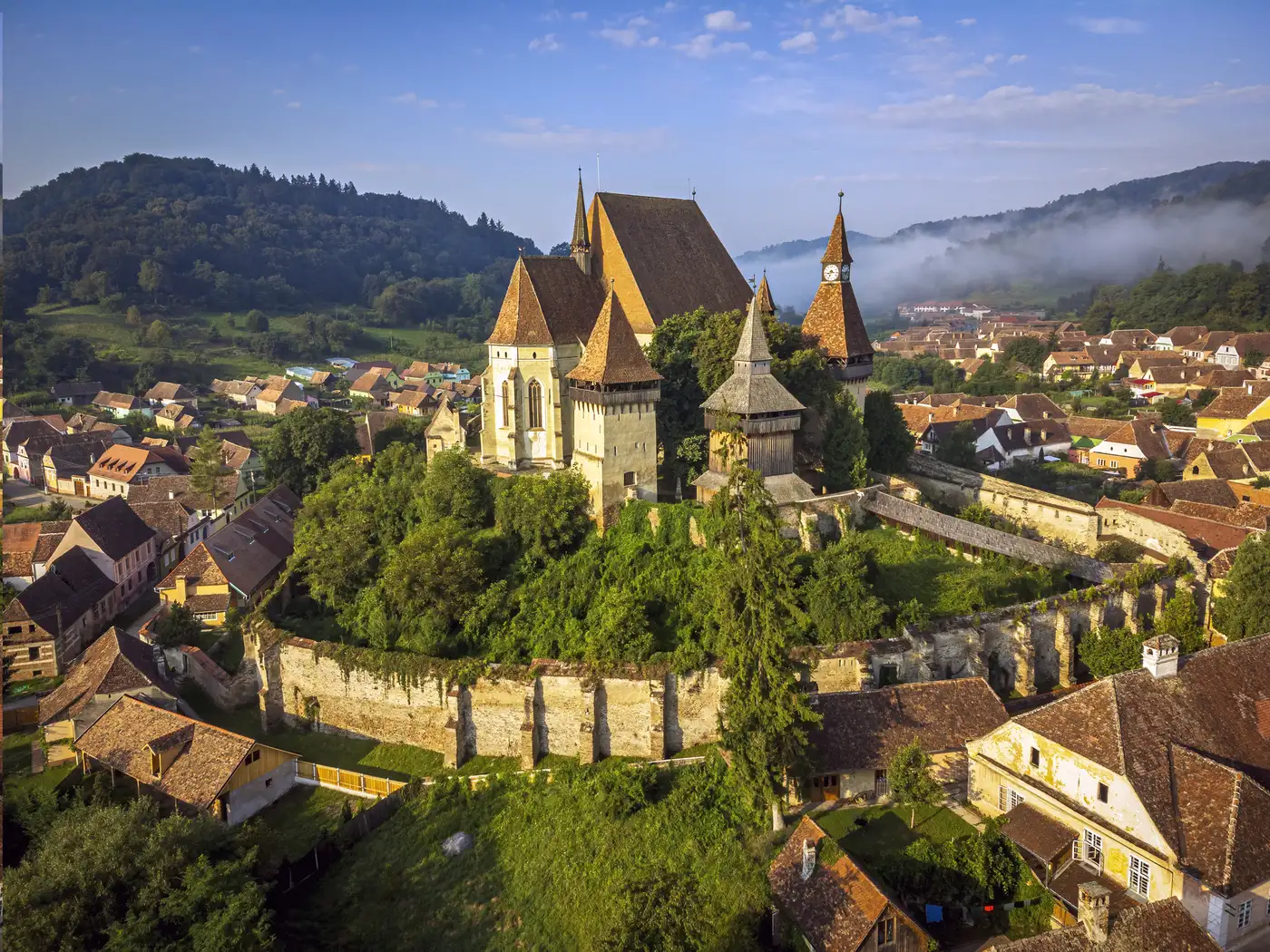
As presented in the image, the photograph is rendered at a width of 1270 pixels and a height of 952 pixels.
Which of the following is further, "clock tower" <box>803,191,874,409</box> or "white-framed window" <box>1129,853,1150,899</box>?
"clock tower" <box>803,191,874,409</box>

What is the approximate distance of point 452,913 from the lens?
800 inches

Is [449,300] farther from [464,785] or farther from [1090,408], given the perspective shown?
[464,785]

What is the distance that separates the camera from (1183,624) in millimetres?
25875

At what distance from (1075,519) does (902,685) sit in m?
13.2

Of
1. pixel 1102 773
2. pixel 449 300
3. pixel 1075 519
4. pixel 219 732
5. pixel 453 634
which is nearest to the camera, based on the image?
pixel 1102 773

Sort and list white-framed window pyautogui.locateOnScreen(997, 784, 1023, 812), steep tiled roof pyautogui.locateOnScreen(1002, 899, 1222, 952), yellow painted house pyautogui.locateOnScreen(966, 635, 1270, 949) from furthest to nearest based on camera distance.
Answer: white-framed window pyautogui.locateOnScreen(997, 784, 1023, 812) < yellow painted house pyautogui.locateOnScreen(966, 635, 1270, 949) < steep tiled roof pyautogui.locateOnScreen(1002, 899, 1222, 952)

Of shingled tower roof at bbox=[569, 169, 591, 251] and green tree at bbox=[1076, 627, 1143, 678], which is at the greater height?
shingled tower roof at bbox=[569, 169, 591, 251]

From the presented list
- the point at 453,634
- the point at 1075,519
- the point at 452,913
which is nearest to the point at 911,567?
the point at 1075,519

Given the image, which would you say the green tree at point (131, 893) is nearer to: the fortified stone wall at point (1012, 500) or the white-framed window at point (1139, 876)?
the white-framed window at point (1139, 876)

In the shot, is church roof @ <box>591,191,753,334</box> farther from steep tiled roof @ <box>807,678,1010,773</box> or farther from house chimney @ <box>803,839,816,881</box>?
house chimney @ <box>803,839,816,881</box>

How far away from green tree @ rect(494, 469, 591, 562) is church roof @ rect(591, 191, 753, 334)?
7.52 metres

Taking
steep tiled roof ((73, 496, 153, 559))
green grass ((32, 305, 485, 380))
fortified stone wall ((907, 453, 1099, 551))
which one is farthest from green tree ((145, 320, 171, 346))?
fortified stone wall ((907, 453, 1099, 551))

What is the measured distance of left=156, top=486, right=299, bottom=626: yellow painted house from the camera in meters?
34.4

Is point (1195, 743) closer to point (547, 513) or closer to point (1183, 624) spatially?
point (1183, 624)
